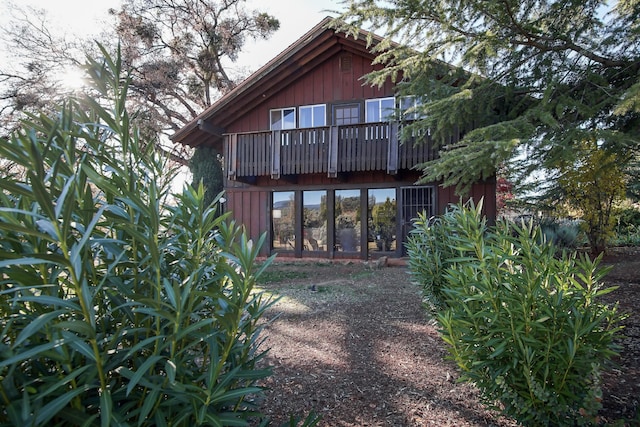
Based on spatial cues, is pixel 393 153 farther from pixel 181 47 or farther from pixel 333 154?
pixel 181 47

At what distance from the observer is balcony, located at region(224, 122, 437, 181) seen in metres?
9.61

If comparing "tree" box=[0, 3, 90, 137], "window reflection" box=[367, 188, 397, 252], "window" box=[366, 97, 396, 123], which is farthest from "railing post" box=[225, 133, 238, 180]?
"tree" box=[0, 3, 90, 137]

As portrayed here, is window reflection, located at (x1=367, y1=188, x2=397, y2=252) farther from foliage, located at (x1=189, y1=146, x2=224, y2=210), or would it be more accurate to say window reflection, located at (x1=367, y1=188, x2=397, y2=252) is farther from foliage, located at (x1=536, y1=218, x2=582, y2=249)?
foliage, located at (x1=189, y1=146, x2=224, y2=210)

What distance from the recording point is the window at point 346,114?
1092 centimetres

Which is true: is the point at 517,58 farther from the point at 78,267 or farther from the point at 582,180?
the point at 78,267

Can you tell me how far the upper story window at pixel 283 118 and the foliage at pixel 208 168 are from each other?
9.85 feet

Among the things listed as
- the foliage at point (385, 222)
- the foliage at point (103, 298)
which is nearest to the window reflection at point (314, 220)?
the foliage at point (385, 222)

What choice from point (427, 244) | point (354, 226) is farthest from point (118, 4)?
point (427, 244)

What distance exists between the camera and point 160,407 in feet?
2.98

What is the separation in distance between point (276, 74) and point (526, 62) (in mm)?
7549

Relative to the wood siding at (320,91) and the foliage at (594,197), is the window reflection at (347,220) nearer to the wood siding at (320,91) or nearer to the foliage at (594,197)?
the wood siding at (320,91)

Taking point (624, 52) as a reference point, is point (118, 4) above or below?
above

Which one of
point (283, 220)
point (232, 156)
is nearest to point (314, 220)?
point (283, 220)

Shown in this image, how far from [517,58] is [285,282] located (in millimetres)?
6197
